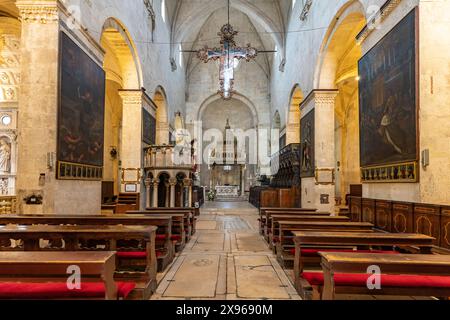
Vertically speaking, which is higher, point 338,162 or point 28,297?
point 338,162

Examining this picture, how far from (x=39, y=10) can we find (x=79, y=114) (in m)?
2.28

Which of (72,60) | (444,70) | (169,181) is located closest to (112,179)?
(169,181)

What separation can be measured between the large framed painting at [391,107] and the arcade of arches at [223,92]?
36 mm

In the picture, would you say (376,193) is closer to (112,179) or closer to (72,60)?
(72,60)

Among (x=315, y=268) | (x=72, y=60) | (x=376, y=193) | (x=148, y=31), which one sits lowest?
(x=315, y=268)

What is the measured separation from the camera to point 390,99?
655 cm

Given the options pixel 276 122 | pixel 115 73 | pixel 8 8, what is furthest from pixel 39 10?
pixel 276 122

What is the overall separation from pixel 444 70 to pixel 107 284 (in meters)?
6.22

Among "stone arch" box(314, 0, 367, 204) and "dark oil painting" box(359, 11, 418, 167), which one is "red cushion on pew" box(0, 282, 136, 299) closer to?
"dark oil painting" box(359, 11, 418, 167)

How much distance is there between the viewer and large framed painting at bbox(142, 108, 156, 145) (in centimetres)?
1341

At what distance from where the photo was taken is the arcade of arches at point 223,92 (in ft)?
18.0

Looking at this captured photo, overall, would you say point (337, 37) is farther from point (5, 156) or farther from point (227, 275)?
point (5, 156)

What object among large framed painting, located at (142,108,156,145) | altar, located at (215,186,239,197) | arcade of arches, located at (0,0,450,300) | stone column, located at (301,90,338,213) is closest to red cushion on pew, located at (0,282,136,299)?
arcade of arches, located at (0,0,450,300)

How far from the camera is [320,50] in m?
11.6
